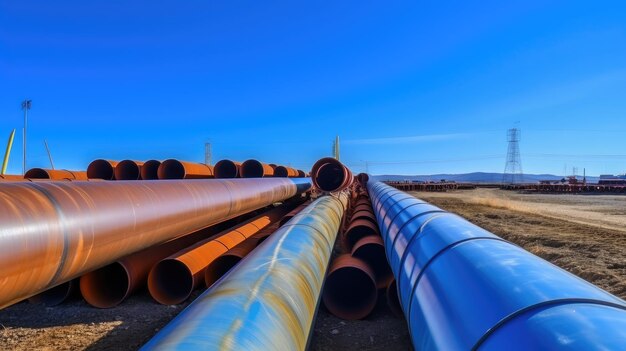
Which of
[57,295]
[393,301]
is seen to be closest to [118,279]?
[57,295]

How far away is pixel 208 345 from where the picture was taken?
5.34 ft

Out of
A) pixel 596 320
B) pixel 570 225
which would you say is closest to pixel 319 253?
pixel 596 320

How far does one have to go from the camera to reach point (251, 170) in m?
10.2

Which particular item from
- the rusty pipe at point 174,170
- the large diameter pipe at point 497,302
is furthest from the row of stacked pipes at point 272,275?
the rusty pipe at point 174,170

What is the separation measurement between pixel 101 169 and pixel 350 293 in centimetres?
556

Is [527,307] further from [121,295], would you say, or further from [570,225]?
[570,225]

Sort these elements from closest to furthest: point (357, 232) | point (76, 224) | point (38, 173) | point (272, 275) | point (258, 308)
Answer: point (258, 308)
point (272, 275)
point (76, 224)
point (357, 232)
point (38, 173)

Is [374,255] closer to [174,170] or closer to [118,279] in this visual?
[118,279]

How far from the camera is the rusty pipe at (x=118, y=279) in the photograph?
4711 millimetres

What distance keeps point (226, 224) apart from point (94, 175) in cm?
258

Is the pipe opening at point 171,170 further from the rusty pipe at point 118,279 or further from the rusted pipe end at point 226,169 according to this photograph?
the rusty pipe at point 118,279

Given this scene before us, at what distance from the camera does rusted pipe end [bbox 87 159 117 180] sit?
7.88 metres

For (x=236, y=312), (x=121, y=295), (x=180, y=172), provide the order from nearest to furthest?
(x=236, y=312) → (x=121, y=295) → (x=180, y=172)

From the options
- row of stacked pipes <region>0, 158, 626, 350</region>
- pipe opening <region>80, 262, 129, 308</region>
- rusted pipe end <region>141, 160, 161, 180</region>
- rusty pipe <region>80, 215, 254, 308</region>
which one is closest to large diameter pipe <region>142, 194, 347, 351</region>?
row of stacked pipes <region>0, 158, 626, 350</region>
